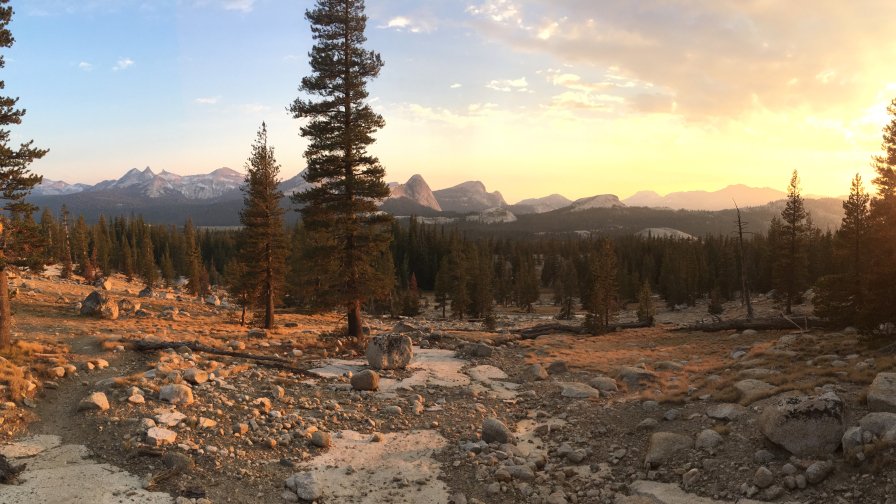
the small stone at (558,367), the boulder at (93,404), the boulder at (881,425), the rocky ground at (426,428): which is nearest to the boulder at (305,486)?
the rocky ground at (426,428)

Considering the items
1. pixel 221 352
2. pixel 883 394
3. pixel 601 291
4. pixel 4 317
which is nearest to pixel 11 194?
pixel 4 317

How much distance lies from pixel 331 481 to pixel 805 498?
30.8ft

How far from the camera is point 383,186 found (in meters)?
24.4

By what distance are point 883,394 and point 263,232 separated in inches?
1207

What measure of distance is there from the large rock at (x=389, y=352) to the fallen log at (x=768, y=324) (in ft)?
84.8

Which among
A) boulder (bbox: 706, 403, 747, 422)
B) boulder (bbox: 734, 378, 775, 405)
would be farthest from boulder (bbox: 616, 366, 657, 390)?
boulder (bbox: 706, 403, 747, 422)

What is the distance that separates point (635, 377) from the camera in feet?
65.0

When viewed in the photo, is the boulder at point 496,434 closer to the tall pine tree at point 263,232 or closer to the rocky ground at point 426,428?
the rocky ground at point 426,428

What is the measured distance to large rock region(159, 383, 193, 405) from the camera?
1312 cm

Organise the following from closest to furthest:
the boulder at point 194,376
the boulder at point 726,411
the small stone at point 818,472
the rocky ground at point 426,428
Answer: the small stone at point 818,472 < the rocky ground at point 426,428 < the boulder at point 726,411 < the boulder at point 194,376

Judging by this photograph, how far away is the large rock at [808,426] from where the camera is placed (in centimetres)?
945

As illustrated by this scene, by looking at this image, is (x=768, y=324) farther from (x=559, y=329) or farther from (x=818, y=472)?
(x=818, y=472)

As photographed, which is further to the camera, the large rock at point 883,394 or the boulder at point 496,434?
the boulder at point 496,434

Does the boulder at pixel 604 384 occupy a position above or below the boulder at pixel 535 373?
above
